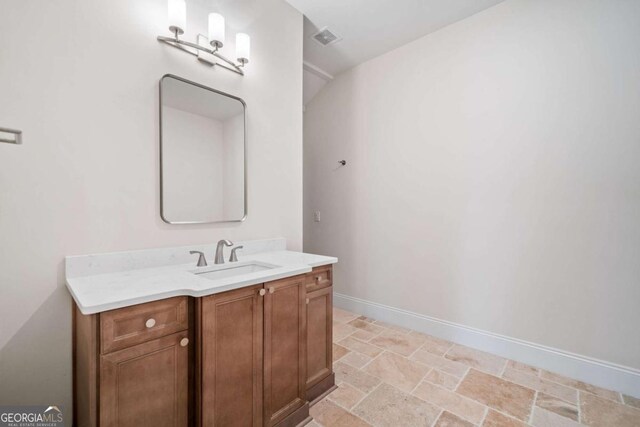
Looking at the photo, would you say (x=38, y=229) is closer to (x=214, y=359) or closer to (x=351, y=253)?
(x=214, y=359)

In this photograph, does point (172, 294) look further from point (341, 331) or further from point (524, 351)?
point (524, 351)

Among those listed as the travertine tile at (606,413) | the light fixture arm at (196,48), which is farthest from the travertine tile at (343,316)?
the light fixture arm at (196,48)

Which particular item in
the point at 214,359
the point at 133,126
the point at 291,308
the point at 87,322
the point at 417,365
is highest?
the point at 133,126

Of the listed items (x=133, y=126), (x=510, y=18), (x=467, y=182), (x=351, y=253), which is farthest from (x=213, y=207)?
(x=510, y=18)

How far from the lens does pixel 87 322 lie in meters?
0.99

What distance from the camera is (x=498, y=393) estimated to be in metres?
1.80

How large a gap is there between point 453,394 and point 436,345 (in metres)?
0.70

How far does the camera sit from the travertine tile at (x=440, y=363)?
2.05 metres

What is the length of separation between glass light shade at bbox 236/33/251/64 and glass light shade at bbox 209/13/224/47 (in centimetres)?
14

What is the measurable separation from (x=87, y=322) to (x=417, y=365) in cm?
214

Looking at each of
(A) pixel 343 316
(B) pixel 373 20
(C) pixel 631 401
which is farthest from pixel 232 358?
(B) pixel 373 20

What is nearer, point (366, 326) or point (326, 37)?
point (326, 37)

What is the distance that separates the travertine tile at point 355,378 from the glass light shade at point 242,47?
236 cm

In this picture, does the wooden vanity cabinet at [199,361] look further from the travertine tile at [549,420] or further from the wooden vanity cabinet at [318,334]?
the travertine tile at [549,420]
